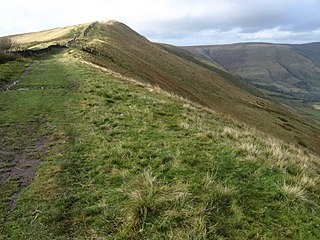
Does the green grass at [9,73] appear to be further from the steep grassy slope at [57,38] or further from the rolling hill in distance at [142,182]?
the steep grassy slope at [57,38]

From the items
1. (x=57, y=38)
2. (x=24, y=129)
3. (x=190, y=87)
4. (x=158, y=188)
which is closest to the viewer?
(x=158, y=188)

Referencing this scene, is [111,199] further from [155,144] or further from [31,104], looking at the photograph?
[31,104]

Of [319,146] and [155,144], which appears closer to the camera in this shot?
[155,144]

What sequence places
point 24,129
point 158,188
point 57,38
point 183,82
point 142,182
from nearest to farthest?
1. point 158,188
2. point 142,182
3. point 24,129
4. point 183,82
5. point 57,38

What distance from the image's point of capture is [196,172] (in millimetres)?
10258

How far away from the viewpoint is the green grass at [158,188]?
773cm

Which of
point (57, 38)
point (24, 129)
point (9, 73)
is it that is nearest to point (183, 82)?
point (9, 73)

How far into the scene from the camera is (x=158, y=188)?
29.3ft

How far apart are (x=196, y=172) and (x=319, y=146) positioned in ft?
146

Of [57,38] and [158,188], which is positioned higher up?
[57,38]

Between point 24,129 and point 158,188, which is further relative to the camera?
point 24,129

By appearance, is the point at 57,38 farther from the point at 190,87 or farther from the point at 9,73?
the point at 9,73

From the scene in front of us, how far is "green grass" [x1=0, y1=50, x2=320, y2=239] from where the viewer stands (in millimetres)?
7727

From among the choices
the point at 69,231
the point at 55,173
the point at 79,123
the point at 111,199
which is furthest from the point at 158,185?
Result: the point at 79,123
